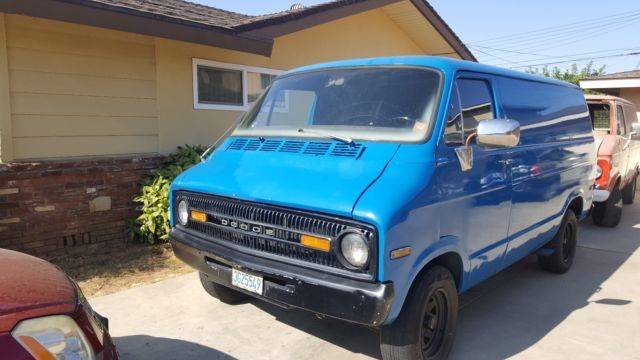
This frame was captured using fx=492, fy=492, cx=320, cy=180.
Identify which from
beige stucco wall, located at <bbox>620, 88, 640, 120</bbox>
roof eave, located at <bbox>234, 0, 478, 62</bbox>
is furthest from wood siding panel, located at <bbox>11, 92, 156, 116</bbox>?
beige stucco wall, located at <bbox>620, 88, 640, 120</bbox>

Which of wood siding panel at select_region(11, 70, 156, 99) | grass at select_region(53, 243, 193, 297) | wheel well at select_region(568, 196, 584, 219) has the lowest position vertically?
grass at select_region(53, 243, 193, 297)

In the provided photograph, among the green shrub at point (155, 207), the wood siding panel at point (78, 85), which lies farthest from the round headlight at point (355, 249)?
the wood siding panel at point (78, 85)

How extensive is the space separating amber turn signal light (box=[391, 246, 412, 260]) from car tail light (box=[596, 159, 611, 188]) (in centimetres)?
559

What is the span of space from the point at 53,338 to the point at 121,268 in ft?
12.1

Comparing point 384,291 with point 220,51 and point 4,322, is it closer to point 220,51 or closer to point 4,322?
point 4,322

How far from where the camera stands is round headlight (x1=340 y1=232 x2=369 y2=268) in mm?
2799

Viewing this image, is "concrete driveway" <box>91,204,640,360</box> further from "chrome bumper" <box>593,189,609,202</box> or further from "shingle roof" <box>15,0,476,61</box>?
"shingle roof" <box>15,0,476,61</box>

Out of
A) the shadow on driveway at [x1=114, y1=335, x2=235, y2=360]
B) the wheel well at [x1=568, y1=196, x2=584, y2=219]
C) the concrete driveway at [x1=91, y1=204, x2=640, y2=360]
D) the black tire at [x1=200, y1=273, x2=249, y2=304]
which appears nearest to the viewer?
the shadow on driveway at [x1=114, y1=335, x2=235, y2=360]

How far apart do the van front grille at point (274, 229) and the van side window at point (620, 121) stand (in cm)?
703

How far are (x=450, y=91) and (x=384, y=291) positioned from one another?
161 centimetres

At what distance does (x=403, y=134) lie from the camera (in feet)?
11.2

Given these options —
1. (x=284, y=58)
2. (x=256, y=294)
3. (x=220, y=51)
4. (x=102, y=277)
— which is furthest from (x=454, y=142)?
(x=284, y=58)

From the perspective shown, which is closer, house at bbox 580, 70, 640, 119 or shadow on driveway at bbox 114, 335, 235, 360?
shadow on driveway at bbox 114, 335, 235, 360

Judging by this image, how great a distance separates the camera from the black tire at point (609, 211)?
308 inches
